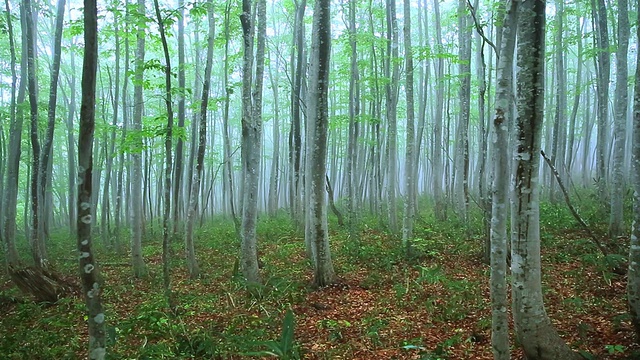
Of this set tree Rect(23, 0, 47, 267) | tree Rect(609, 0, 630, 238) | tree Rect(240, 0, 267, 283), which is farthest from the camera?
tree Rect(23, 0, 47, 267)

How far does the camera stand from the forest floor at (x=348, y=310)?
5012 millimetres

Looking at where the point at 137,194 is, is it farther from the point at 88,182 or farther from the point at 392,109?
the point at 392,109

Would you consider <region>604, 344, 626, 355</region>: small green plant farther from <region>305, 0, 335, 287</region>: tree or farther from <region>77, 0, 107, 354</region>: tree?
<region>77, 0, 107, 354</region>: tree

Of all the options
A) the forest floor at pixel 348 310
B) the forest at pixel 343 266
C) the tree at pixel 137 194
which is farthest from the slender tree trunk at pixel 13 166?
the tree at pixel 137 194

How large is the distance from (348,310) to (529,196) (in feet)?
12.0

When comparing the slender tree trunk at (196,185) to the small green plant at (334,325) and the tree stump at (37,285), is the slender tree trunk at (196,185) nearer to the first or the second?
the tree stump at (37,285)

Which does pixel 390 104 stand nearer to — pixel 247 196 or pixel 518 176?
pixel 247 196

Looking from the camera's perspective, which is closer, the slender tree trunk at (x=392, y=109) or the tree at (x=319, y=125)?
the tree at (x=319, y=125)

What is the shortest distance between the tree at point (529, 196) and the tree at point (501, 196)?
0.31 feet

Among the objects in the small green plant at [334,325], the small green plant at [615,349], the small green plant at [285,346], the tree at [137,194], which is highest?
the tree at [137,194]

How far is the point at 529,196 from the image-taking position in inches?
148

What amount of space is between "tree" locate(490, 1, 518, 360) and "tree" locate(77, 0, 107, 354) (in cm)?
360

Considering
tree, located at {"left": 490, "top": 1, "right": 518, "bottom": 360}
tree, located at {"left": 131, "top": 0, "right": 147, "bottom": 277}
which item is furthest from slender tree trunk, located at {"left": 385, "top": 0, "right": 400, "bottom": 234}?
tree, located at {"left": 490, "top": 1, "right": 518, "bottom": 360}

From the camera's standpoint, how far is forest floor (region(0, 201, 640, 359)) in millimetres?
5012
